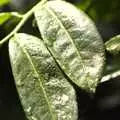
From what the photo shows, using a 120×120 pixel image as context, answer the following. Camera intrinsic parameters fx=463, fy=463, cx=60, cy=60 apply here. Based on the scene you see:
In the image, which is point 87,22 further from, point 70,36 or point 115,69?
point 115,69

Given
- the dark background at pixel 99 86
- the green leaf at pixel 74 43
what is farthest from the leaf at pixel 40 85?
Result: the dark background at pixel 99 86

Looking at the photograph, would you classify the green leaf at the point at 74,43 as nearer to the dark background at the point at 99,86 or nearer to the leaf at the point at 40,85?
the leaf at the point at 40,85

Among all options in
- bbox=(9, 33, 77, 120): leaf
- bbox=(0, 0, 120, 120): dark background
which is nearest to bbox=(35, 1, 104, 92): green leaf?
bbox=(9, 33, 77, 120): leaf

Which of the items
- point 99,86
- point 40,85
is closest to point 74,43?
point 40,85

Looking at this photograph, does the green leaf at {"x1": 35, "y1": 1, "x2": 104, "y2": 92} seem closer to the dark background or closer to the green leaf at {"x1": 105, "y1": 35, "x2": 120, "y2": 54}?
the green leaf at {"x1": 105, "y1": 35, "x2": 120, "y2": 54}

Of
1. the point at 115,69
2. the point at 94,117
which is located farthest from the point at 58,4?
the point at 94,117

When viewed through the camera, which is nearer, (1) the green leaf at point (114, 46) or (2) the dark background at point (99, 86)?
(1) the green leaf at point (114, 46)
